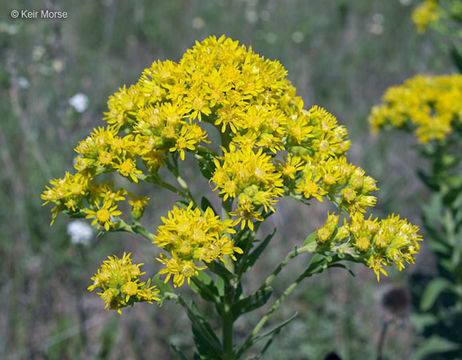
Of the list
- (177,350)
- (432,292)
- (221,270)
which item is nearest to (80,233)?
(177,350)

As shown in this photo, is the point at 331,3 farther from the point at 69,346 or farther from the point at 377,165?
the point at 69,346

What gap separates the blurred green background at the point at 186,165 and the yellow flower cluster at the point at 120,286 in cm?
179

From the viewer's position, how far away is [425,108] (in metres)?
4.64

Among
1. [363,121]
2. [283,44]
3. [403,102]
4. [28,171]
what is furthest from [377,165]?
[28,171]

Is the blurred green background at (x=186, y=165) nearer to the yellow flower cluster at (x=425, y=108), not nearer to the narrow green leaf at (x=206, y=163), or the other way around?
the yellow flower cluster at (x=425, y=108)

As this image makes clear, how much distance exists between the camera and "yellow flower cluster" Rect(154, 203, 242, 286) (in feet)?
5.80

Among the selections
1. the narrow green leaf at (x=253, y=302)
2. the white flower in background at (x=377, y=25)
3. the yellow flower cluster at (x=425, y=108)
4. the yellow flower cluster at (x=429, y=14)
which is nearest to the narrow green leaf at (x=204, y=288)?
the narrow green leaf at (x=253, y=302)

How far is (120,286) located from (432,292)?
3.37 m

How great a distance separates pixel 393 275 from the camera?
5203mm

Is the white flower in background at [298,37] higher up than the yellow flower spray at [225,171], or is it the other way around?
the white flower in background at [298,37]

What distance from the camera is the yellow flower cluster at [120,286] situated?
1862 millimetres

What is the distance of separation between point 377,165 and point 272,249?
2221 millimetres

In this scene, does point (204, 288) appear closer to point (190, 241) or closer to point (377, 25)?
point (190, 241)

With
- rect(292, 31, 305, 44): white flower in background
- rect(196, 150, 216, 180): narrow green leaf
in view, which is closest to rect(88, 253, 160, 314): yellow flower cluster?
rect(196, 150, 216, 180): narrow green leaf
